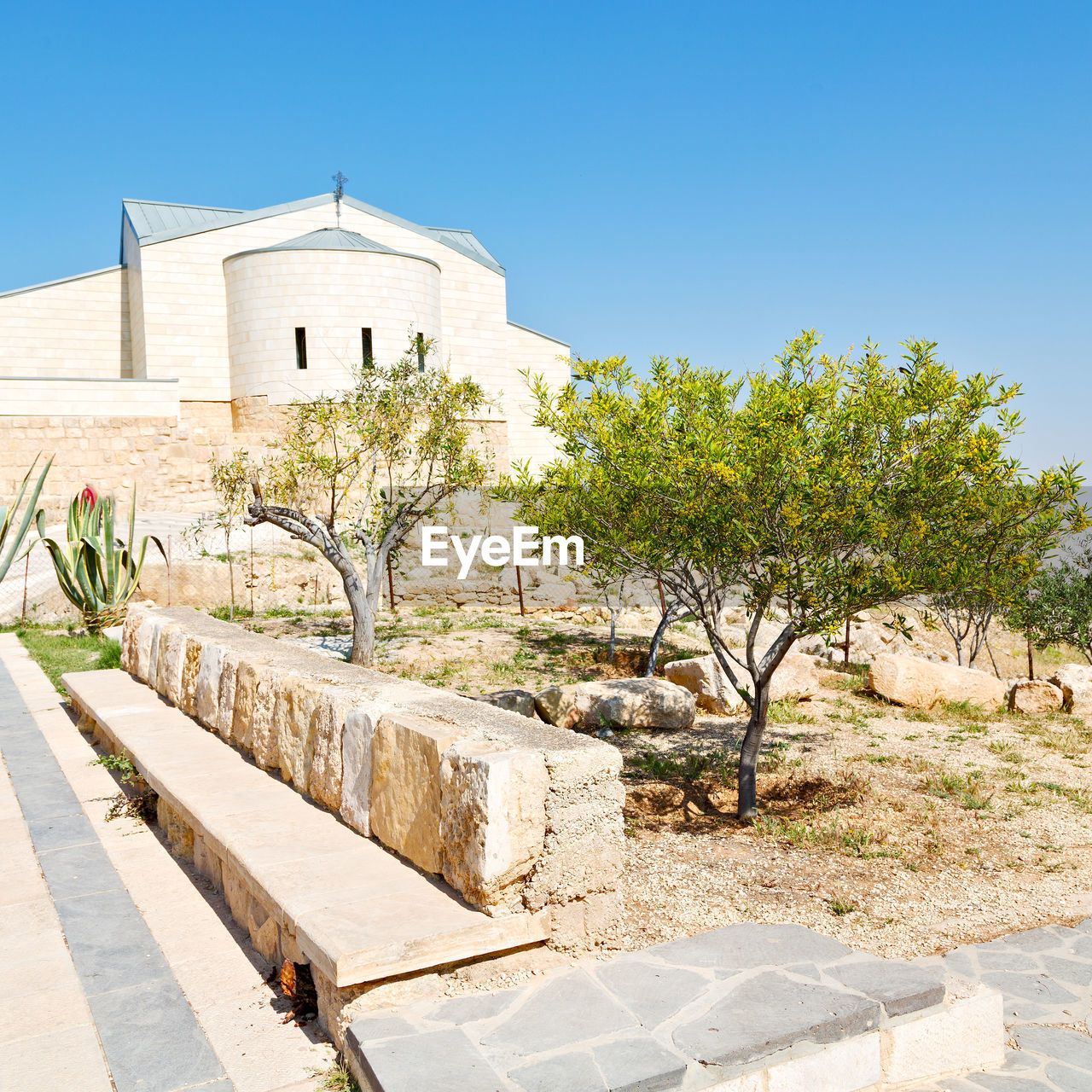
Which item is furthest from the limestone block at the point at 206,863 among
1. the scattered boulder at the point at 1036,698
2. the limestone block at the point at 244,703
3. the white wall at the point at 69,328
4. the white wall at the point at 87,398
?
the white wall at the point at 69,328

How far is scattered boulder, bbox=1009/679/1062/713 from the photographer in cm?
1045

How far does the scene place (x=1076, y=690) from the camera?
10.5 m

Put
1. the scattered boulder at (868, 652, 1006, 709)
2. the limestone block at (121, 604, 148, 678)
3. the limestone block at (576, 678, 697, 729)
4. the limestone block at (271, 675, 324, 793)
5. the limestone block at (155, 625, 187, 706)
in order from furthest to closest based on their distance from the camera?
1. the scattered boulder at (868, 652, 1006, 709)
2. the limestone block at (576, 678, 697, 729)
3. the limestone block at (121, 604, 148, 678)
4. the limestone block at (155, 625, 187, 706)
5. the limestone block at (271, 675, 324, 793)

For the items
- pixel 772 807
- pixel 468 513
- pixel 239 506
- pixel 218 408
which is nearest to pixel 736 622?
pixel 468 513

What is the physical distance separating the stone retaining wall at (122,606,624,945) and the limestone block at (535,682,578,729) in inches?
152

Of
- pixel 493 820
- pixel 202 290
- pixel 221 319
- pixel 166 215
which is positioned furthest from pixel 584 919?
pixel 166 215

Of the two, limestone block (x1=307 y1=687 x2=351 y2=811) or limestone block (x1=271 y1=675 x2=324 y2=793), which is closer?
limestone block (x1=307 y1=687 x2=351 y2=811)

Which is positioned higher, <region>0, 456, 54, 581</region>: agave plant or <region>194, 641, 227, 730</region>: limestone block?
<region>0, 456, 54, 581</region>: agave plant

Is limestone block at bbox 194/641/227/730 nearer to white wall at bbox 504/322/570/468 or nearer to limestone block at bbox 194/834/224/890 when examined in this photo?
limestone block at bbox 194/834/224/890

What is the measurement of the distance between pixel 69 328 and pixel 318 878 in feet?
99.4

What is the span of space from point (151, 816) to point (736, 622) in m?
14.0

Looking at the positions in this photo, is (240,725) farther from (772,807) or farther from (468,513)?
(468,513)

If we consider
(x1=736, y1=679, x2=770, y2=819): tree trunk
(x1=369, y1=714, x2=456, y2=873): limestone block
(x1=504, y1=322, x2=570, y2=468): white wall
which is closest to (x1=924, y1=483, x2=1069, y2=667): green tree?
(x1=736, y1=679, x2=770, y2=819): tree trunk

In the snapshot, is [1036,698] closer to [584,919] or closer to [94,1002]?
[584,919]
